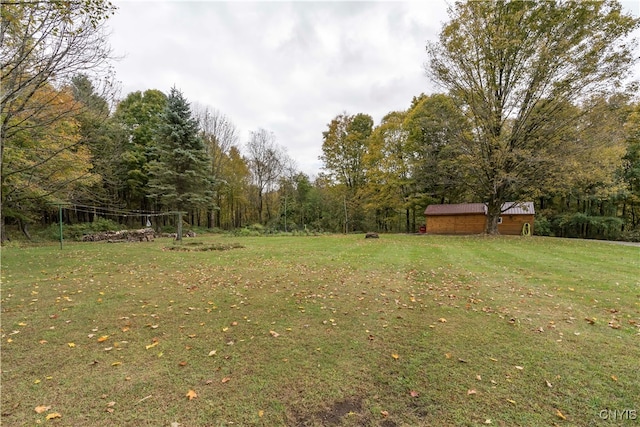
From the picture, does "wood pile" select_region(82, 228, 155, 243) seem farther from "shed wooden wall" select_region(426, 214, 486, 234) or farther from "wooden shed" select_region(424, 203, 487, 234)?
"shed wooden wall" select_region(426, 214, 486, 234)

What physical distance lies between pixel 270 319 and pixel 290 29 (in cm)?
999

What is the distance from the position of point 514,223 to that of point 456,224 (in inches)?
175

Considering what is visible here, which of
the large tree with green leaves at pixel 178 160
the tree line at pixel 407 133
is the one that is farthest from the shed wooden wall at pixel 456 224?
the large tree with green leaves at pixel 178 160

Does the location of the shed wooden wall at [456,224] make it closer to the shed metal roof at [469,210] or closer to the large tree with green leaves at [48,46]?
the shed metal roof at [469,210]

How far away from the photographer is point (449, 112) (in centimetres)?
1784

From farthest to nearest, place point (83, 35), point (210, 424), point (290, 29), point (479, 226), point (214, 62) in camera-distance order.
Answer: point (479, 226) → point (214, 62) → point (290, 29) → point (83, 35) → point (210, 424)

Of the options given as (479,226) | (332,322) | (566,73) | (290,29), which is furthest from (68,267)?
(479,226)

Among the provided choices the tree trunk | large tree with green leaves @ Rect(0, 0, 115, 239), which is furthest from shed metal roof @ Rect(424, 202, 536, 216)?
the tree trunk

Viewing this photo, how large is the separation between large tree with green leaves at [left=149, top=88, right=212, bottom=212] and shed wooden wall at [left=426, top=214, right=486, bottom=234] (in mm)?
19389

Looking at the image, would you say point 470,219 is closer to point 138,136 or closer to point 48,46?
point 48,46

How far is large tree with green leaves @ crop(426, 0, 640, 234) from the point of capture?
13953mm

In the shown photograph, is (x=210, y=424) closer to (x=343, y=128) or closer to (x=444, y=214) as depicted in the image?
(x=444, y=214)

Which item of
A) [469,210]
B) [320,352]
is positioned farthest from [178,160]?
[469,210]

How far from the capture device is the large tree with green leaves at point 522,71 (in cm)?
1395
